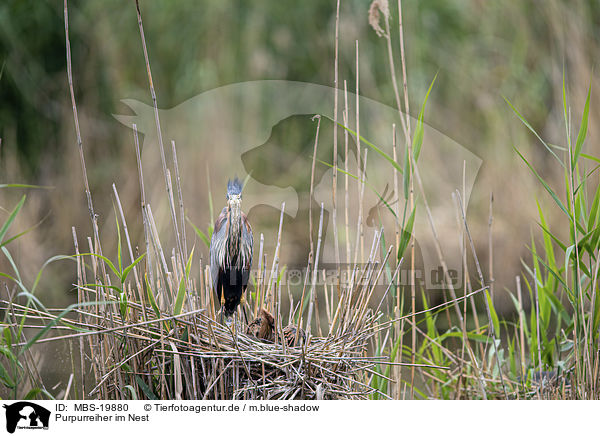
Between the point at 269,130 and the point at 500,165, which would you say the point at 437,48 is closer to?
the point at 500,165

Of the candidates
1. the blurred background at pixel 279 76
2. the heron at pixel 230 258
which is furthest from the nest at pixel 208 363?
the blurred background at pixel 279 76

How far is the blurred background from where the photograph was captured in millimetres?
1629

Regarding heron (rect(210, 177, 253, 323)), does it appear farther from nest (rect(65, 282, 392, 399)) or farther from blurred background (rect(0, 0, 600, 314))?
blurred background (rect(0, 0, 600, 314))

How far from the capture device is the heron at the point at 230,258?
3.17 feet

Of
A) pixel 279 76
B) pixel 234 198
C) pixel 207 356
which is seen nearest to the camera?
pixel 207 356

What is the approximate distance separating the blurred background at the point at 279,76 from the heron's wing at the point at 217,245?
476 mm

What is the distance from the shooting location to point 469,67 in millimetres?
2209

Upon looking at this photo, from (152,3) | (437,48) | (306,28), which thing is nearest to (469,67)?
(437,48)

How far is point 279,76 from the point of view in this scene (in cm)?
207
